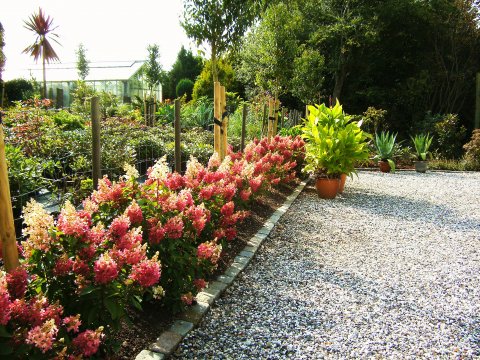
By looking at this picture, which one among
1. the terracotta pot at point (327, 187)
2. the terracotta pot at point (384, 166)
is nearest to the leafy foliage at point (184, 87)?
the terracotta pot at point (384, 166)

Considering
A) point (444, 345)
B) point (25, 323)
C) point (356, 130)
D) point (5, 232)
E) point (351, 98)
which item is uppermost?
point (351, 98)

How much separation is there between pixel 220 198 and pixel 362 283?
47.6 inches

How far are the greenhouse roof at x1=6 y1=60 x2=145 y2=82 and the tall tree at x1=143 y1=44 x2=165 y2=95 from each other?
0.60m

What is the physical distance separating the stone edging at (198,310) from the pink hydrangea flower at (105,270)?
57 centimetres

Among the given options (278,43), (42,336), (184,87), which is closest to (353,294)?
(42,336)

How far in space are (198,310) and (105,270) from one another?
1.02 metres

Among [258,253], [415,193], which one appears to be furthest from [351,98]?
[258,253]

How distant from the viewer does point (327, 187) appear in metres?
5.55

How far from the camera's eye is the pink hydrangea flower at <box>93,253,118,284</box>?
1341 millimetres

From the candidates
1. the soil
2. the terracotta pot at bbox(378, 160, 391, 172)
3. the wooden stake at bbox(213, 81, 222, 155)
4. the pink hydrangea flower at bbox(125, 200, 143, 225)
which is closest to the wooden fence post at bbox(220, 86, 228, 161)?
the wooden stake at bbox(213, 81, 222, 155)

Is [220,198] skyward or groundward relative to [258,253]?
skyward

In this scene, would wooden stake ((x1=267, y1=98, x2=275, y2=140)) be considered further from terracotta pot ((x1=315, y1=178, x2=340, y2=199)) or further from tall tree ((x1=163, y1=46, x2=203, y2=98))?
tall tree ((x1=163, y1=46, x2=203, y2=98))

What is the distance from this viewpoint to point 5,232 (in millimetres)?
1446

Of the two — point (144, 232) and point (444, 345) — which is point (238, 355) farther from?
point (444, 345)
